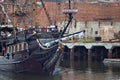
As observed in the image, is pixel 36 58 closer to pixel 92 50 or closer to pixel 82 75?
pixel 82 75

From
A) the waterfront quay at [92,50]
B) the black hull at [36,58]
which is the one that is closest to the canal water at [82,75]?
the black hull at [36,58]

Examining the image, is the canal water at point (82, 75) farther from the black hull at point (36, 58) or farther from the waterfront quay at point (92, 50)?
the waterfront quay at point (92, 50)

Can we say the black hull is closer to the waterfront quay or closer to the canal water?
the canal water

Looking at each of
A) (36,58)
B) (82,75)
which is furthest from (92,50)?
(36,58)

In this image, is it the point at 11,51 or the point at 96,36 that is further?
the point at 96,36

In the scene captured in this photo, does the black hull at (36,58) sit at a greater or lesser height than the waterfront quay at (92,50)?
greater

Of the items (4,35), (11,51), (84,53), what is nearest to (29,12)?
(84,53)

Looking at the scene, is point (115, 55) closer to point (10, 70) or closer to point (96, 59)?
point (96, 59)

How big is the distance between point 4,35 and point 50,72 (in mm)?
11882

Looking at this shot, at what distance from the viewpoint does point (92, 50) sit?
255 ft

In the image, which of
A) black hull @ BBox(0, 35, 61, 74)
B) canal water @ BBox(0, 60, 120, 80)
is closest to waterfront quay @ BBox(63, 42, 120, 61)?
canal water @ BBox(0, 60, 120, 80)

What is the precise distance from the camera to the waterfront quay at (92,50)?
73562 millimetres

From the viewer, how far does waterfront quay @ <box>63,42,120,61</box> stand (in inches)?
2896

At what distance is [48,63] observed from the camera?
5319 cm
